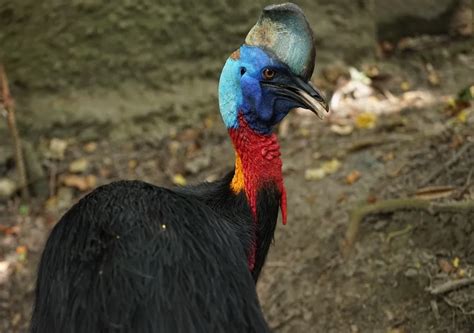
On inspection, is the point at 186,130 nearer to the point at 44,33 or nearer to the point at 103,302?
the point at 44,33

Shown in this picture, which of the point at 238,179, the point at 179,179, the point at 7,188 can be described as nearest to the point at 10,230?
the point at 7,188

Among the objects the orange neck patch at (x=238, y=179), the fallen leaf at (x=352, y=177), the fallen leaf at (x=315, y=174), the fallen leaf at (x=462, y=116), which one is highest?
the orange neck patch at (x=238, y=179)

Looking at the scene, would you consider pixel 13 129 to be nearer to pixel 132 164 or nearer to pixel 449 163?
pixel 132 164

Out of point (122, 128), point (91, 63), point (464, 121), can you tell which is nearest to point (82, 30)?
point (91, 63)

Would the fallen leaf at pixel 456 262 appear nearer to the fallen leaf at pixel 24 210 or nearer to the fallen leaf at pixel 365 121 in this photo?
the fallen leaf at pixel 365 121

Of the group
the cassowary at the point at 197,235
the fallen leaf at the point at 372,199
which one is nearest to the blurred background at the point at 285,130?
the fallen leaf at the point at 372,199

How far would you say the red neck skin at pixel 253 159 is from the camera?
270 centimetres

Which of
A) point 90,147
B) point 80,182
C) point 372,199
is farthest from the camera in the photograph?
point 90,147

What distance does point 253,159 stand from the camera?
271cm

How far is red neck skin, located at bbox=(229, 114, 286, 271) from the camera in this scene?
2.70 meters

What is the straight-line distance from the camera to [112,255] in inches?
91.7

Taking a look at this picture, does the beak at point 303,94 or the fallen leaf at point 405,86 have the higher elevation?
the beak at point 303,94

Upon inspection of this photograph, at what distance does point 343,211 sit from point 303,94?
1.53 metres

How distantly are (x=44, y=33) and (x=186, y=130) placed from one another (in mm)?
1100
